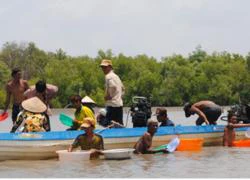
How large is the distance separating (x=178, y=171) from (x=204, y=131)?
12.1 ft

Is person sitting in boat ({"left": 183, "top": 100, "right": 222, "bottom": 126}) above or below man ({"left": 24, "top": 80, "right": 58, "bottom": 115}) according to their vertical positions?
below

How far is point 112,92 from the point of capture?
495 inches

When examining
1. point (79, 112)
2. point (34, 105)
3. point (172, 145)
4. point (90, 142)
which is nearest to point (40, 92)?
point (34, 105)

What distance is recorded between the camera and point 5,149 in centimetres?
1150

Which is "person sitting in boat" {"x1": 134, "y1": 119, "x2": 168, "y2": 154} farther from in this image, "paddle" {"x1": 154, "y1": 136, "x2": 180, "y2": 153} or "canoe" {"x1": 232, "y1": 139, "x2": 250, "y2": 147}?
"canoe" {"x1": 232, "y1": 139, "x2": 250, "y2": 147}

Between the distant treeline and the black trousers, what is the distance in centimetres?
4739

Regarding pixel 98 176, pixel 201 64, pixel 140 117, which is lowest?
pixel 98 176

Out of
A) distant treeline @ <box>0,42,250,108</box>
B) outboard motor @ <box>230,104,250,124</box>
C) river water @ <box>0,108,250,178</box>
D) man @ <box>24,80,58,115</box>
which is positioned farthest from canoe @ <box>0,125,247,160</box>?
distant treeline @ <box>0,42,250,108</box>

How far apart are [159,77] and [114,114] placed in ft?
187

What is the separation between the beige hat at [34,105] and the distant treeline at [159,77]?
4848cm

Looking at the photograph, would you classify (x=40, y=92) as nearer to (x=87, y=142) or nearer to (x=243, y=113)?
(x=87, y=142)

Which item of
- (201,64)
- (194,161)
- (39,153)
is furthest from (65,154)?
(201,64)

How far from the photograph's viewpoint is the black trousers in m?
12.7

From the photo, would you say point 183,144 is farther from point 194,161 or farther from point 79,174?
point 79,174
